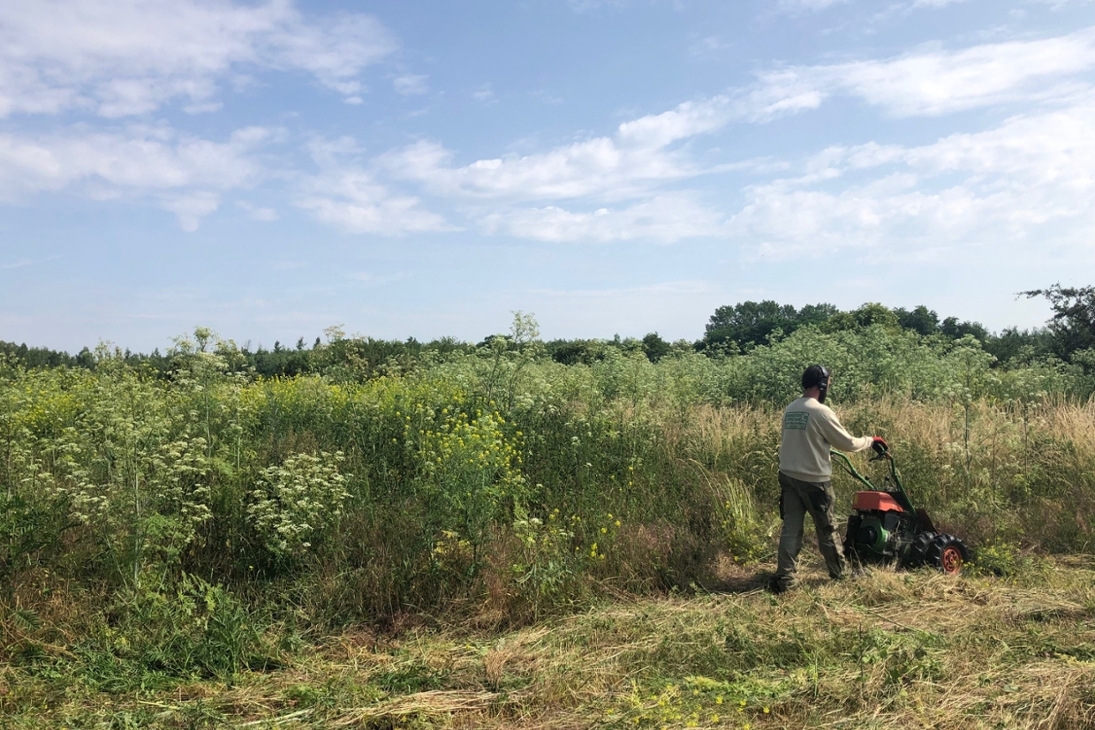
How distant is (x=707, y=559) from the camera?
7.67 meters

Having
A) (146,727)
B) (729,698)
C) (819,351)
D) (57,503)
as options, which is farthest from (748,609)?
(819,351)

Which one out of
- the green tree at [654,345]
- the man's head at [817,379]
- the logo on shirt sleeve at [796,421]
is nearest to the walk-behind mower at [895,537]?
the logo on shirt sleeve at [796,421]

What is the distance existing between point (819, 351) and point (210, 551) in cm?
1201

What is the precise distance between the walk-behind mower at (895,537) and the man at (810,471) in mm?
319

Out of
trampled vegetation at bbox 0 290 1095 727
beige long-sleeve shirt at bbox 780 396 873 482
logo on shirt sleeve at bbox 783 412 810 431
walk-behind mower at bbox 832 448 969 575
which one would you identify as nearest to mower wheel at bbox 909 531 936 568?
walk-behind mower at bbox 832 448 969 575

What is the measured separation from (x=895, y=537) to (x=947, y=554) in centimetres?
51

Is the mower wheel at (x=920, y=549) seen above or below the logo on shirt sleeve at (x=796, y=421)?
Result: below

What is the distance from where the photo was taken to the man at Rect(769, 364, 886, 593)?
23.2ft

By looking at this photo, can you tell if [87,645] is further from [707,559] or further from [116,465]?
[707,559]

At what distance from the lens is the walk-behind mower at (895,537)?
24.1ft

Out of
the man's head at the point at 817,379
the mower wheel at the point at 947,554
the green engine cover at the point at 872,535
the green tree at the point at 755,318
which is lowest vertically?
the mower wheel at the point at 947,554

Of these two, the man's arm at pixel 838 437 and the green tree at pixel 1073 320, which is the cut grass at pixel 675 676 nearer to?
the man's arm at pixel 838 437

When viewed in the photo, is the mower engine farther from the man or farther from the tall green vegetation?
the tall green vegetation

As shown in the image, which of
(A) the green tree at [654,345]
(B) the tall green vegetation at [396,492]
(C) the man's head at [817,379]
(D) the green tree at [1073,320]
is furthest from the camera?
(A) the green tree at [654,345]
